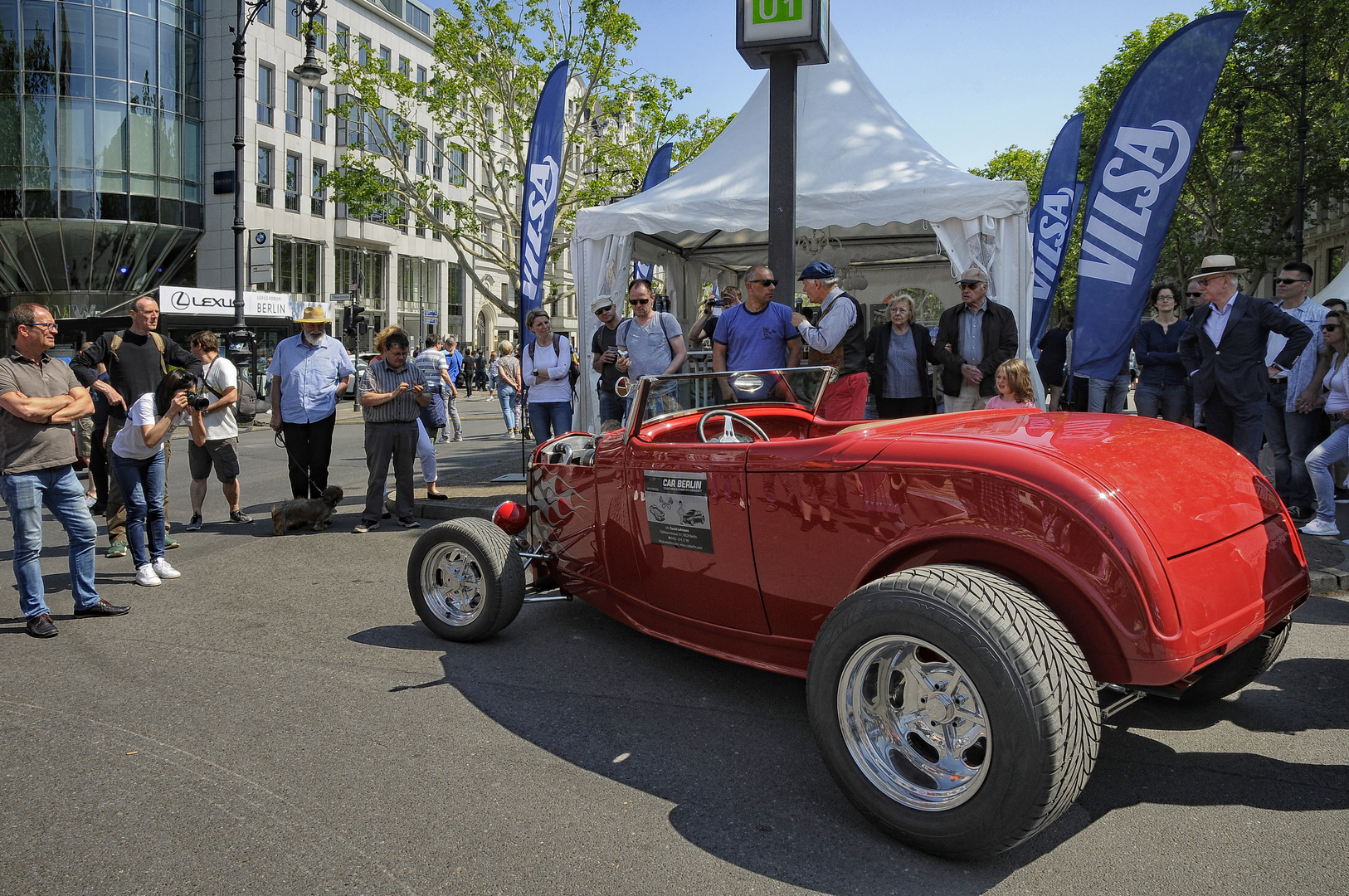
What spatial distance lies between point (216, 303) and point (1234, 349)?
77.3 ft

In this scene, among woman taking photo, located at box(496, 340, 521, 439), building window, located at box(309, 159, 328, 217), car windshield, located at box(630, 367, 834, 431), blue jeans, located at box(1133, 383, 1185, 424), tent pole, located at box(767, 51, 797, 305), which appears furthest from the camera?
building window, located at box(309, 159, 328, 217)

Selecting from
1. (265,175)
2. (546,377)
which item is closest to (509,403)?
(546,377)

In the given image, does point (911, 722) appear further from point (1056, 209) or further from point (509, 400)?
point (509, 400)

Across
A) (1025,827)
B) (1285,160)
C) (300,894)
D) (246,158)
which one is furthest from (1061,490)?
(246,158)

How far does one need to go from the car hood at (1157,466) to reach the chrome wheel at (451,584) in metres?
2.46

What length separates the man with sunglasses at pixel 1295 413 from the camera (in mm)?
7594

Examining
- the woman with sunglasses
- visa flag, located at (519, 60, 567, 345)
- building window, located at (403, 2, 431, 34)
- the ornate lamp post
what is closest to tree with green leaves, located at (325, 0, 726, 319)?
the ornate lamp post

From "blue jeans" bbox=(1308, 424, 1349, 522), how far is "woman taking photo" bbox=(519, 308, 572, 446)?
6.03 meters

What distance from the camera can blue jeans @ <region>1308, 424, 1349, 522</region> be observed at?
680 centimetres

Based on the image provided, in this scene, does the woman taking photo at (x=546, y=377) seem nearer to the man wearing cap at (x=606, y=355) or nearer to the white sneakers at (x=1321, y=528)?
the man wearing cap at (x=606, y=355)

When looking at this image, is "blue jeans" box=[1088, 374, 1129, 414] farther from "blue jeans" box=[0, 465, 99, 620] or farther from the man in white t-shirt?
the man in white t-shirt

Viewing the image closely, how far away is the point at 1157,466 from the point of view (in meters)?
2.88

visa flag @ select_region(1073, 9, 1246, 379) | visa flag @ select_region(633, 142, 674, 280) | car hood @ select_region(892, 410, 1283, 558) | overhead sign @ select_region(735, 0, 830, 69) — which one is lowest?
car hood @ select_region(892, 410, 1283, 558)

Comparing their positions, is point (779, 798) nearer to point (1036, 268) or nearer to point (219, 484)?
point (219, 484)
